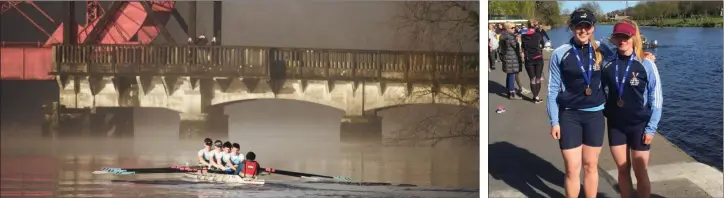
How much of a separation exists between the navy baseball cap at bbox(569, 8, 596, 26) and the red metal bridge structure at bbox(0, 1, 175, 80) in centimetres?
274

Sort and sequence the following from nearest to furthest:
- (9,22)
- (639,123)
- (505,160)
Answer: (639,123) → (505,160) → (9,22)

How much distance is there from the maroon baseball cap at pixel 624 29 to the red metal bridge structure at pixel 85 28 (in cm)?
299

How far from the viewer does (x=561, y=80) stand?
5.12 meters

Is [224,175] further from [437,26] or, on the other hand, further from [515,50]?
[515,50]

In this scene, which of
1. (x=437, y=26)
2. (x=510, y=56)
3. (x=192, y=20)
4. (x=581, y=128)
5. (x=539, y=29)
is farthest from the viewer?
(x=192, y=20)

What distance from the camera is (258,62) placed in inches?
227

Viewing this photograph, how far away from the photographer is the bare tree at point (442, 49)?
5570 mm

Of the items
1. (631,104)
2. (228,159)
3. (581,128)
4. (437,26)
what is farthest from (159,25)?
(631,104)

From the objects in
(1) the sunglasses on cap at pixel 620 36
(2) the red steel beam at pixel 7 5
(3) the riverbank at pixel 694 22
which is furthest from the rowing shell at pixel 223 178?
(3) the riverbank at pixel 694 22

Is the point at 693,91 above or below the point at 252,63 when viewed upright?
below

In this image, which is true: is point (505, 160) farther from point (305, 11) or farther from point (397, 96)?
point (305, 11)

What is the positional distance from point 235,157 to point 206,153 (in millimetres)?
206

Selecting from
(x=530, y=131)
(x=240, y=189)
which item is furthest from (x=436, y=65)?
(x=240, y=189)

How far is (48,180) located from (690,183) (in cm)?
434
